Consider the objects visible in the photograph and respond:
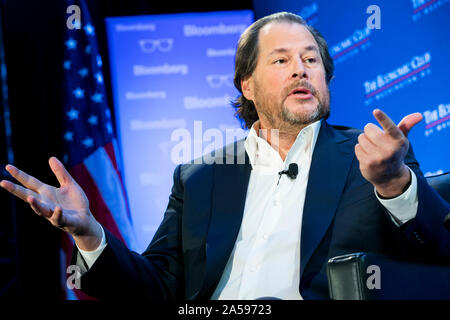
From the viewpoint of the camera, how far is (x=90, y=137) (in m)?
3.95

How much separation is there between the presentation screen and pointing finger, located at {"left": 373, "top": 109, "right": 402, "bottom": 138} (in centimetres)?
263

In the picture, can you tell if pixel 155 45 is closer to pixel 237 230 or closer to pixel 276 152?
pixel 276 152

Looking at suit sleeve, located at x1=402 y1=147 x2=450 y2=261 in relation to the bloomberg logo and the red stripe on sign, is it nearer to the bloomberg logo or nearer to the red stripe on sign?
the red stripe on sign

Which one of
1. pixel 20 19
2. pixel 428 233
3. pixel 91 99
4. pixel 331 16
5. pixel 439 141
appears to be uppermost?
pixel 20 19

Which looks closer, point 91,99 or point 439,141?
point 439,141

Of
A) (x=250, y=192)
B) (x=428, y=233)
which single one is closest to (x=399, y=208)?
(x=428, y=233)

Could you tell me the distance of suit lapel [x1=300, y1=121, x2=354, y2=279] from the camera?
1.63 metres

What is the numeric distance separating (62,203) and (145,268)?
0.38 m

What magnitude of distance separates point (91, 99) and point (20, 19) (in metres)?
0.96

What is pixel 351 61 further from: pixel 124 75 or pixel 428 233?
pixel 428 233

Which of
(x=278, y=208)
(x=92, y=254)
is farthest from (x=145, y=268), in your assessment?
(x=278, y=208)

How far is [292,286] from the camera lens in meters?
1.63

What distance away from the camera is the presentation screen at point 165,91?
3.98 m

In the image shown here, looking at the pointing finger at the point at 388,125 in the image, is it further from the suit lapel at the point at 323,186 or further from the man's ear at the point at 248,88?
the man's ear at the point at 248,88
